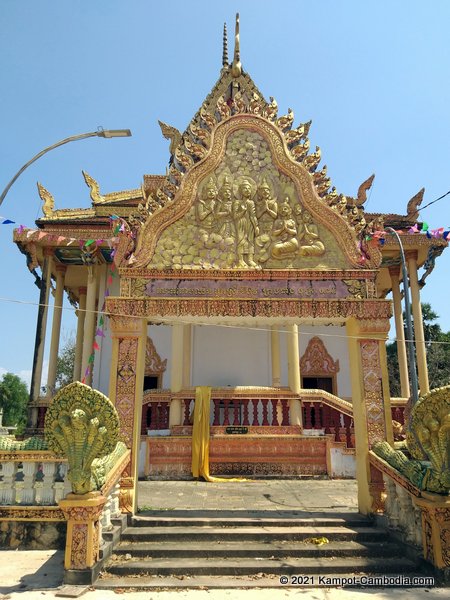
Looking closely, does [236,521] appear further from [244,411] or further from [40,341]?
[40,341]

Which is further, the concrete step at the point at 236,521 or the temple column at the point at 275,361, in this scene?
the temple column at the point at 275,361

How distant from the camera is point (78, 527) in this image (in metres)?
4.91

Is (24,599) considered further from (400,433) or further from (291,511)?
(400,433)

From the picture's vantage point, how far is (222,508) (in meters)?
7.22

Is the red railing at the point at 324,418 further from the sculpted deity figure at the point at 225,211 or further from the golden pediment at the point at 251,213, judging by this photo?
the sculpted deity figure at the point at 225,211

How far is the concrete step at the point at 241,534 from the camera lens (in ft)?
19.5

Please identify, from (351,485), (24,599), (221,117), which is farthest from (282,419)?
(24,599)

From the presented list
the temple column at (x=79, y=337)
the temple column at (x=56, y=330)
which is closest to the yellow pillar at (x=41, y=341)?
the temple column at (x=56, y=330)

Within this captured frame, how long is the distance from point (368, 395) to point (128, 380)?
12.7 ft

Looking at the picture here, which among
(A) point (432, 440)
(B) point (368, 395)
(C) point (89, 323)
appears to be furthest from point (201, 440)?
(C) point (89, 323)

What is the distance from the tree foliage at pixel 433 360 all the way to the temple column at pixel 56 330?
72.0 feet

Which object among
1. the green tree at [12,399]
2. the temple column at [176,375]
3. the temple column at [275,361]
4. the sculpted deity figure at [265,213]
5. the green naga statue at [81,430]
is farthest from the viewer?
the green tree at [12,399]

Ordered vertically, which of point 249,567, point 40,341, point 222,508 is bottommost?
point 249,567

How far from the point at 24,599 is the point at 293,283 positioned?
218 inches
